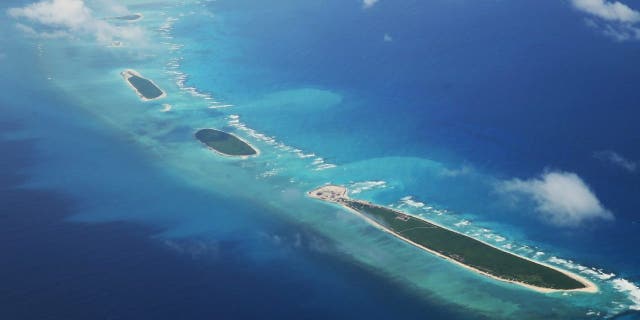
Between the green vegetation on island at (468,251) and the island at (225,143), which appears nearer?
the green vegetation on island at (468,251)

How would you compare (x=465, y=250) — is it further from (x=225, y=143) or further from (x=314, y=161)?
(x=225, y=143)

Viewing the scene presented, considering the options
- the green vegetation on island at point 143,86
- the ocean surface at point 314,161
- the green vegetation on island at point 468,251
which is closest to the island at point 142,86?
the green vegetation on island at point 143,86

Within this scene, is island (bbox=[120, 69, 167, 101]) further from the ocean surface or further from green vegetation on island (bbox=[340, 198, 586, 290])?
green vegetation on island (bbox=[340, 198, 586, 290])

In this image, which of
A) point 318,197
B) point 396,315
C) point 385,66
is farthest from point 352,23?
point 396,315

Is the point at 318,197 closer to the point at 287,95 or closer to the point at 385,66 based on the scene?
the point at 287,95

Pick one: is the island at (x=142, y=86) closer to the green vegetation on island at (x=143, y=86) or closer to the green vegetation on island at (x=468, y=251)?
the green vegetation on island at (x=143, y=86)
